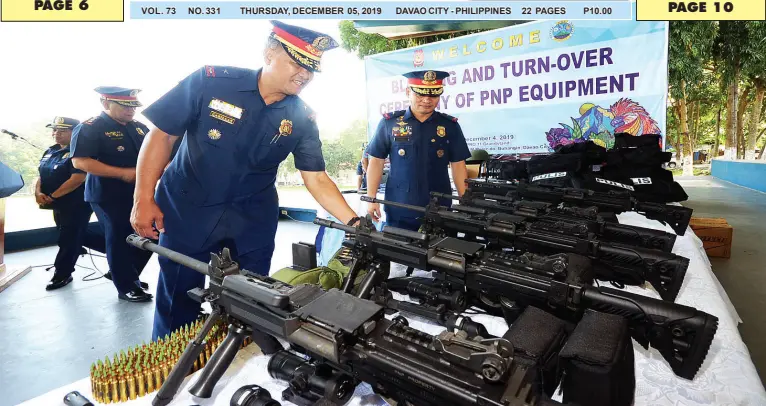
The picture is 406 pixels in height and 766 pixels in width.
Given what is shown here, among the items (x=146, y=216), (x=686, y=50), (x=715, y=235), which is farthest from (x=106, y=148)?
(x=686, y=50)

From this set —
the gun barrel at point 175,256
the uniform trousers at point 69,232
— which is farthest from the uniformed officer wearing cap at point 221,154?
the uniform trousers at point 69,232

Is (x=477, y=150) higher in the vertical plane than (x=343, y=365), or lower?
higher

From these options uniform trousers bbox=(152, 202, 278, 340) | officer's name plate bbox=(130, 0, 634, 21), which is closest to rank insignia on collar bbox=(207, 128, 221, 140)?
uniform trousers bbox=(152, 202, 278, 340)

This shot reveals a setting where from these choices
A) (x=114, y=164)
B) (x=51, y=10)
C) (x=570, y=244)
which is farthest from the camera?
(x=114, y=164)

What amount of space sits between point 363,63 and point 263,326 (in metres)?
5.69

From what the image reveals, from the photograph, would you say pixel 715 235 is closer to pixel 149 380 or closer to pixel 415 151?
pixel 415 151

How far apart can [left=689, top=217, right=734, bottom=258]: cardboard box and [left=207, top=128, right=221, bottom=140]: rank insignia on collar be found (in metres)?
4.74

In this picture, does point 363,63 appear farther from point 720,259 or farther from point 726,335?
point 726,335

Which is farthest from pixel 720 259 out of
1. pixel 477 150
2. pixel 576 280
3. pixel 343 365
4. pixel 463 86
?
pixel 343 365

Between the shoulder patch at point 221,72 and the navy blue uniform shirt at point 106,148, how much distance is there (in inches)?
85.7

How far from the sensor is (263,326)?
1034 millimetres

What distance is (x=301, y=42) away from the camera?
1.72 m

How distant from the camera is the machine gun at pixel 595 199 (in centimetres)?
262

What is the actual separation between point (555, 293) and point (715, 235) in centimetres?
426
